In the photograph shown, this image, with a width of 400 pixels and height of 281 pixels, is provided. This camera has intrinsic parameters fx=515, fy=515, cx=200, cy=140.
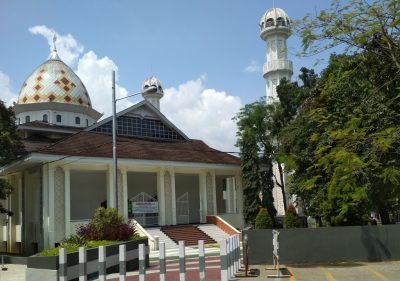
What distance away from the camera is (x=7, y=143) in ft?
95.0

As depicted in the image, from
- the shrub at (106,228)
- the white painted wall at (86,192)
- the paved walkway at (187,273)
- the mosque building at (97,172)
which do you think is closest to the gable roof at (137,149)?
the mosque building at (97,172)

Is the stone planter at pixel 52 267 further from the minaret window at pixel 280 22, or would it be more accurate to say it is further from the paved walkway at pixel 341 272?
the minaret window at pixel 280 22

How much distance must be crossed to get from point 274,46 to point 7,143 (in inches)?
1361

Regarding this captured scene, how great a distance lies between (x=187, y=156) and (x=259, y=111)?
7.66 m

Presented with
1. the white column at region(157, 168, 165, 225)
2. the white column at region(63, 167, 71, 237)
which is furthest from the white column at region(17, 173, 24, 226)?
the white column at region(157, 168, 165, 225)

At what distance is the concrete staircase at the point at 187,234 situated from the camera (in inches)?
1272

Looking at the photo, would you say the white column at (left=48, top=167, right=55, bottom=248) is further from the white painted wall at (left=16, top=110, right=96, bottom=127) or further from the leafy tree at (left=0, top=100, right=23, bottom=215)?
the white painted wall at (left=16, top=110, right=96, bottom=127)

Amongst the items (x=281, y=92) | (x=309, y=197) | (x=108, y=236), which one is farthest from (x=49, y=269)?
(x=281, y=92)

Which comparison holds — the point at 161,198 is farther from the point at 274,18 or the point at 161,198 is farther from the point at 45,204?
the point at 274,18

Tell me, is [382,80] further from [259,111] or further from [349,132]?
[259,111]

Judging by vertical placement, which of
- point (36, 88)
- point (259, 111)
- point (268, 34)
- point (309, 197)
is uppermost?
point (268, 34)

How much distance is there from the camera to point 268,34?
5597 cm

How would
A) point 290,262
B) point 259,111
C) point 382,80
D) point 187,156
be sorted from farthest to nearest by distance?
point 259,111 < point 187,156 < point 290,262 < point 382,80

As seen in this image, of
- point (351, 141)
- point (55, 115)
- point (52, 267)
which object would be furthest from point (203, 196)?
point (351, 141)
